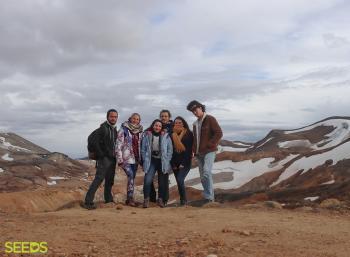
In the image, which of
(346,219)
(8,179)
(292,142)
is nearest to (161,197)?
(346,219)

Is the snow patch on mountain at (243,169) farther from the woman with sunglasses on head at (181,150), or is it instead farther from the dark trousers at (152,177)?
the woman with sunglasses on head at (181,150)

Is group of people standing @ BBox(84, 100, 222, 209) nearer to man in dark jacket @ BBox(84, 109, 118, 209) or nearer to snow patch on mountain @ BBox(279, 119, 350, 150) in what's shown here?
man in dark jacket @ BBox(84, 109, 118, 209)

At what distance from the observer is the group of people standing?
36.6 ft

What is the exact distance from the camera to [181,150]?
11320 millimetres

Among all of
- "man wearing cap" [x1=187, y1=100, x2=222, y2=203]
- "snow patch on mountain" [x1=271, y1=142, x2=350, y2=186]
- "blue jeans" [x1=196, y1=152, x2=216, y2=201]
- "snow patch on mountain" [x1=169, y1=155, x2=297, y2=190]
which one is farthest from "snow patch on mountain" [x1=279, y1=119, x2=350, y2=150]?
"man wearing cap" [x1=187, y1=100, x2=222, y2=203]

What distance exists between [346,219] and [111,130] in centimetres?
530

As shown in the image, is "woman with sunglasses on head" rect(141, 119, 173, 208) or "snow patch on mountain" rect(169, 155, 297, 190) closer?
"woman with sunglasses on head" rect(141, 119, 173, 208)

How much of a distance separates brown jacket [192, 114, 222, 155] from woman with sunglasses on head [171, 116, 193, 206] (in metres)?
0.31

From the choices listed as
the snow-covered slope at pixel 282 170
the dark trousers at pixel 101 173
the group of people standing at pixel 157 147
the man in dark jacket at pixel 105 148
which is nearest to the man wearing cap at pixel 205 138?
the group of people standing at pixel 157 147

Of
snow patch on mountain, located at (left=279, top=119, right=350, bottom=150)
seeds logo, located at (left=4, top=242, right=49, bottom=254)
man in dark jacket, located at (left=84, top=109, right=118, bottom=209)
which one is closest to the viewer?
seeds logo, located at (left=4, top=242, right=49, bottom=254)

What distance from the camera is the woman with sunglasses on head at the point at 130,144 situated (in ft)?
36.9

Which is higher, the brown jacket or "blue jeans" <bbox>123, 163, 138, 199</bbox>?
the brown jacket

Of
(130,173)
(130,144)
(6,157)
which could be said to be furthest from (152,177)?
(6,157)

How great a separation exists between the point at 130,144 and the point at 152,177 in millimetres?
927
